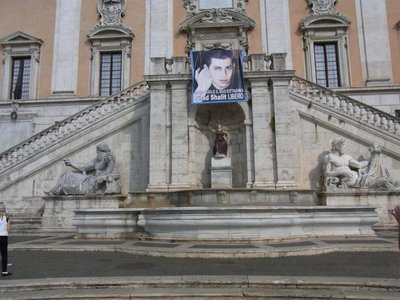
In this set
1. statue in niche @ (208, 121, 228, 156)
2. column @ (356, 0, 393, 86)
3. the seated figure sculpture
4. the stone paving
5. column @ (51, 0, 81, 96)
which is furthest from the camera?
column @ (51, 0, 81, 96)

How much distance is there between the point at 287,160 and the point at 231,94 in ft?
11.9

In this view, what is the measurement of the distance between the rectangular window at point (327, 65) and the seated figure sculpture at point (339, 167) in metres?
8.98

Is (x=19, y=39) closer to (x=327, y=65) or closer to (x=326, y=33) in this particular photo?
(x=326, y=33)

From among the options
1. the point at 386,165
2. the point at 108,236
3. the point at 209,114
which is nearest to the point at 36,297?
the point at 108,236

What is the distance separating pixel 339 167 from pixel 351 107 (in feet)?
10.4

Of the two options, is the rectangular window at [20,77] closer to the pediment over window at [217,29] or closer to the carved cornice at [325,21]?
the pediment over window at [217,29]

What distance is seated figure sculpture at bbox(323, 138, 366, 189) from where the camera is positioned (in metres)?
15.7

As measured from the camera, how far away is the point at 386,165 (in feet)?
54.7

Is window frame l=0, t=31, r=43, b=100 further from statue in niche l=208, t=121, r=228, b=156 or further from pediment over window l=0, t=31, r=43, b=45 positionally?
statue in niche l=208, t=121, r=228, b=156

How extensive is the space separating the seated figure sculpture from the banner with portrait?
4285 mm

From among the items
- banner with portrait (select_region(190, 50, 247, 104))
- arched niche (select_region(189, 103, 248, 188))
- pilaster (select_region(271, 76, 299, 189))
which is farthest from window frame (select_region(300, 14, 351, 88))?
banner with portrait (select_region(190, 50, 247, 104))

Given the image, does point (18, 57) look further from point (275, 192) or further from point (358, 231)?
point (358, 231)

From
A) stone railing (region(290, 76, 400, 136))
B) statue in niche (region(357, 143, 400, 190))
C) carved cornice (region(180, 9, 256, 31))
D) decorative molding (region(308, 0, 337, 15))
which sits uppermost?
decorative molding (region(308, 0, 337, 15))

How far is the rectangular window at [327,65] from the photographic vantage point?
79.5 ft
